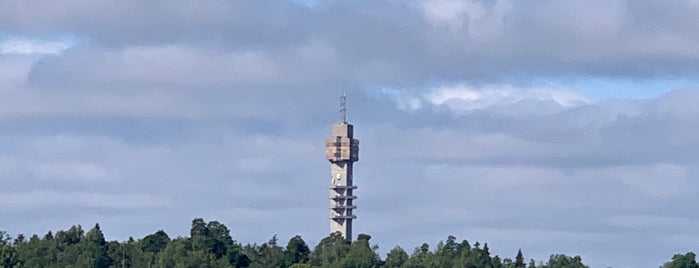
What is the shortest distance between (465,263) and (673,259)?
22731 millimetres

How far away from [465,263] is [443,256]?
5.32 meters

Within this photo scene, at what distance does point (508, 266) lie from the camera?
19562 cm

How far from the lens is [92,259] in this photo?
19650cm

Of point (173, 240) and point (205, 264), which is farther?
point (173, 240)

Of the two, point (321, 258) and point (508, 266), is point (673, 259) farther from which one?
point (321, 258)

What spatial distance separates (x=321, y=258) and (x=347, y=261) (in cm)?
849

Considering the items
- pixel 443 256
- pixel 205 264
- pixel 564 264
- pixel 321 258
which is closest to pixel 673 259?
pixel 564 264

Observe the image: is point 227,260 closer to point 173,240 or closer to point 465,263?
point 173,240

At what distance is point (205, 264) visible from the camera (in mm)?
183000

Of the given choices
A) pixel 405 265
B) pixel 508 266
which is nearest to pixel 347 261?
pixel 405 265

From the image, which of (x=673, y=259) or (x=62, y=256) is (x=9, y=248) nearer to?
(x=62, y=256)

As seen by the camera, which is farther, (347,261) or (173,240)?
(173,240)

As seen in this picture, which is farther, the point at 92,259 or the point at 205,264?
the point at 92,259

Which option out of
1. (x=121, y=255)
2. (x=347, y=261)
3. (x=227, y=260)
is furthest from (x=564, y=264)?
(x=121, y=255)
